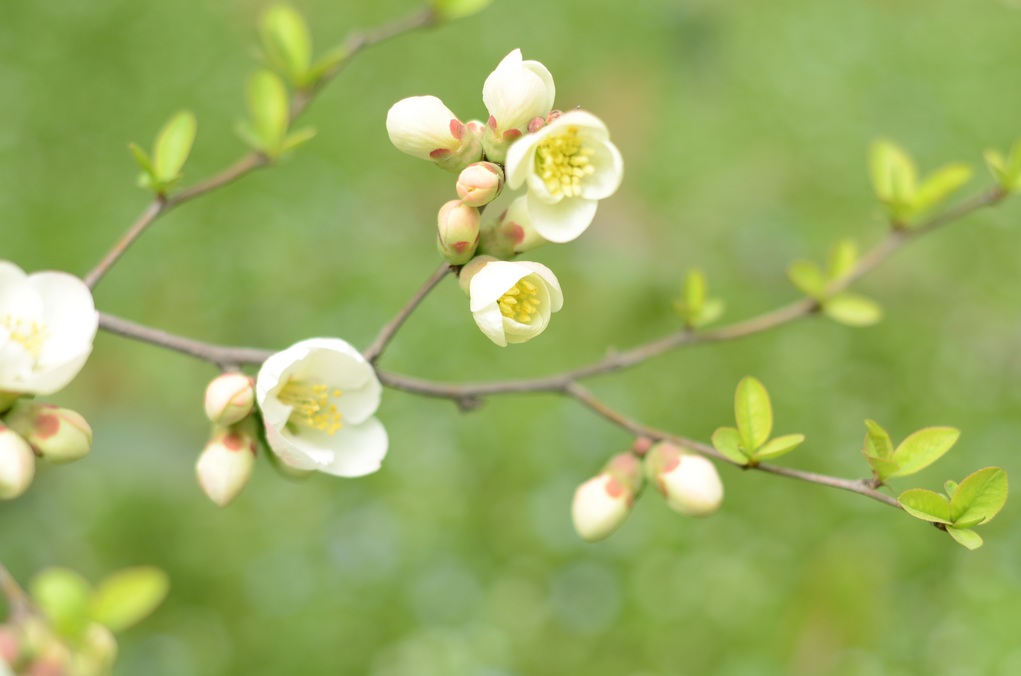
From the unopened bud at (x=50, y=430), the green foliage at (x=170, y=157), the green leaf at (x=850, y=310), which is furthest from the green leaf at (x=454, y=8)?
the unopened bud at (x=50, y=430)

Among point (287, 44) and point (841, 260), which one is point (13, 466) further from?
point (841, 260)

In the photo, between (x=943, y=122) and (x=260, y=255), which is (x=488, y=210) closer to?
(x=260, y=255)

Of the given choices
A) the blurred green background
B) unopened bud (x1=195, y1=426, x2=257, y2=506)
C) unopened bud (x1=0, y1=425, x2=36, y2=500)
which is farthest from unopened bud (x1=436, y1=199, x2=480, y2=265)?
the blurred green background

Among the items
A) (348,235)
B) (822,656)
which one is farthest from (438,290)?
(822,656)

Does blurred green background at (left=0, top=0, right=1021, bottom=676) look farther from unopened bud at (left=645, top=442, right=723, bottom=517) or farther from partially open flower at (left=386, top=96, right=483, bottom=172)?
partially open flower at (left=386, top=96, right=483, bottom=172)

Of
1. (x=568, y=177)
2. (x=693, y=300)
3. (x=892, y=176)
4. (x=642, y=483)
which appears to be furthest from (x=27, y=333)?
(x=892, y=176)

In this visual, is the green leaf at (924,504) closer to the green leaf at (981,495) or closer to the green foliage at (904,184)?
the green leaf at (981,495)
